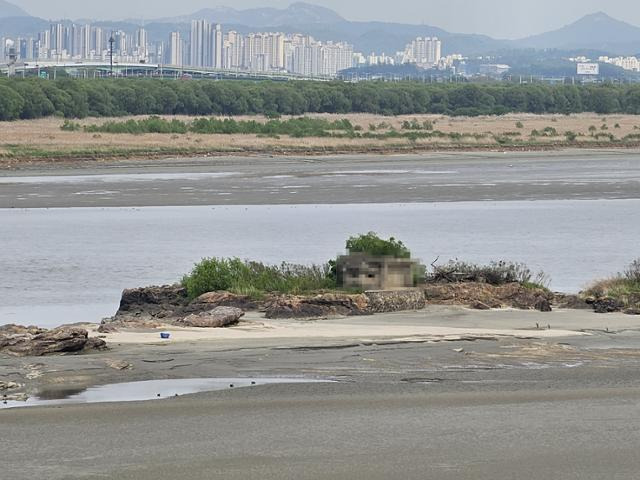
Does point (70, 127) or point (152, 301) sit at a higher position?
point (152, 301)

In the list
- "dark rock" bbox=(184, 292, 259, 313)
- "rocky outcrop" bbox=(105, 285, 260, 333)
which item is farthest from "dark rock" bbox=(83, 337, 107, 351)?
"dark rock" bbox=(184, 292, 259, 313)

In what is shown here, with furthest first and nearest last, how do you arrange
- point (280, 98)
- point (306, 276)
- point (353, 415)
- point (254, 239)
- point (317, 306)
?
point (280, 98) < point (254, 239) < point (306, 276) < point (317, 306) < point (353, 415)

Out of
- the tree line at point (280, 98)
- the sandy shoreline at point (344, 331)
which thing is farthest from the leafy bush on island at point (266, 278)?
the tree line at point (280, 98)

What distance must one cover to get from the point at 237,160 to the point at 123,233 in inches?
1270

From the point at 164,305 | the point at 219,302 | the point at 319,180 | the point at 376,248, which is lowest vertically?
the point at 319,180

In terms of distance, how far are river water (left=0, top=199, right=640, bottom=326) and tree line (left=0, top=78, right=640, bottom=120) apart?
5875 cm

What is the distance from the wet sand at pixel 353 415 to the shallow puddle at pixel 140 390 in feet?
0.72

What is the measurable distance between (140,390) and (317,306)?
5.89 metres

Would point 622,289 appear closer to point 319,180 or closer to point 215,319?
point 215,319

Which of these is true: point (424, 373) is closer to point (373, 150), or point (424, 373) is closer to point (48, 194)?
point (48, 194)

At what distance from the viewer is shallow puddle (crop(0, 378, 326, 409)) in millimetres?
12602

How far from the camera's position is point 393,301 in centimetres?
1912

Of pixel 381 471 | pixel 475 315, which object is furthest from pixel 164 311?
pixel 381 471

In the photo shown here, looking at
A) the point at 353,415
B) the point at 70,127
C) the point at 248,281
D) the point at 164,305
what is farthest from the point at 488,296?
the point at 70,127
